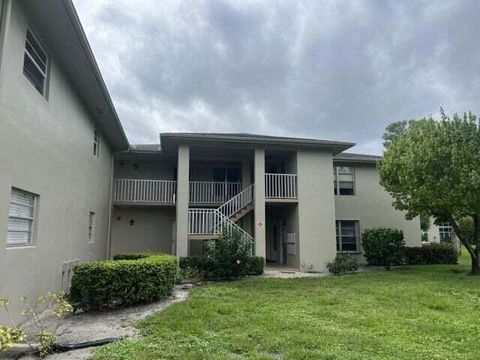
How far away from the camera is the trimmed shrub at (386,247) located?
15594 mm

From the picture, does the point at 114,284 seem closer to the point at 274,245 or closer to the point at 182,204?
the point at 182,204

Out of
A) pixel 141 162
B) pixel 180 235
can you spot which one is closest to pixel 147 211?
pixel 141 162

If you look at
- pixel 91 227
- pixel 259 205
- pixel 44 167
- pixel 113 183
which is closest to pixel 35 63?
pixel 44 167

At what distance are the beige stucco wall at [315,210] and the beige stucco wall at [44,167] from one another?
8461 mm

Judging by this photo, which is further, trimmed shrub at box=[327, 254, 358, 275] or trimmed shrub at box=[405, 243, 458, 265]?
trimmed shrub at box=[405, 243, 458, 265]

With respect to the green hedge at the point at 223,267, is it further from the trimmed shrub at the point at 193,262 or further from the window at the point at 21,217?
the window at the point at 21,217

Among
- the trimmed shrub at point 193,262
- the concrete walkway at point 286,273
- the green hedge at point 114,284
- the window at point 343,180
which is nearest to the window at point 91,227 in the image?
the trimmed shrub at point 193,262

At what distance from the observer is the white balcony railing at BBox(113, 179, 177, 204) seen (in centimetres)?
1661

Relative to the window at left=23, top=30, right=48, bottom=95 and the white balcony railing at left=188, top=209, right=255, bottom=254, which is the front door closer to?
the white balcony railing at left=188, top=209, right=255, bottom=254

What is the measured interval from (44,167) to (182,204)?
23.0 ft

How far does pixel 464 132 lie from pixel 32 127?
1291cm

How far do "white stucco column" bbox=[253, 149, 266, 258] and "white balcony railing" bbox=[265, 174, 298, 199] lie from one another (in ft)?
1.98

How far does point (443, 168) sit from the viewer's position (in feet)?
40.7

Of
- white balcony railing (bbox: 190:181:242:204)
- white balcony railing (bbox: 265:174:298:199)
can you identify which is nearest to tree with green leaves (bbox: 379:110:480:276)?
white balcony railing (bbox: 265:174:298:199)
